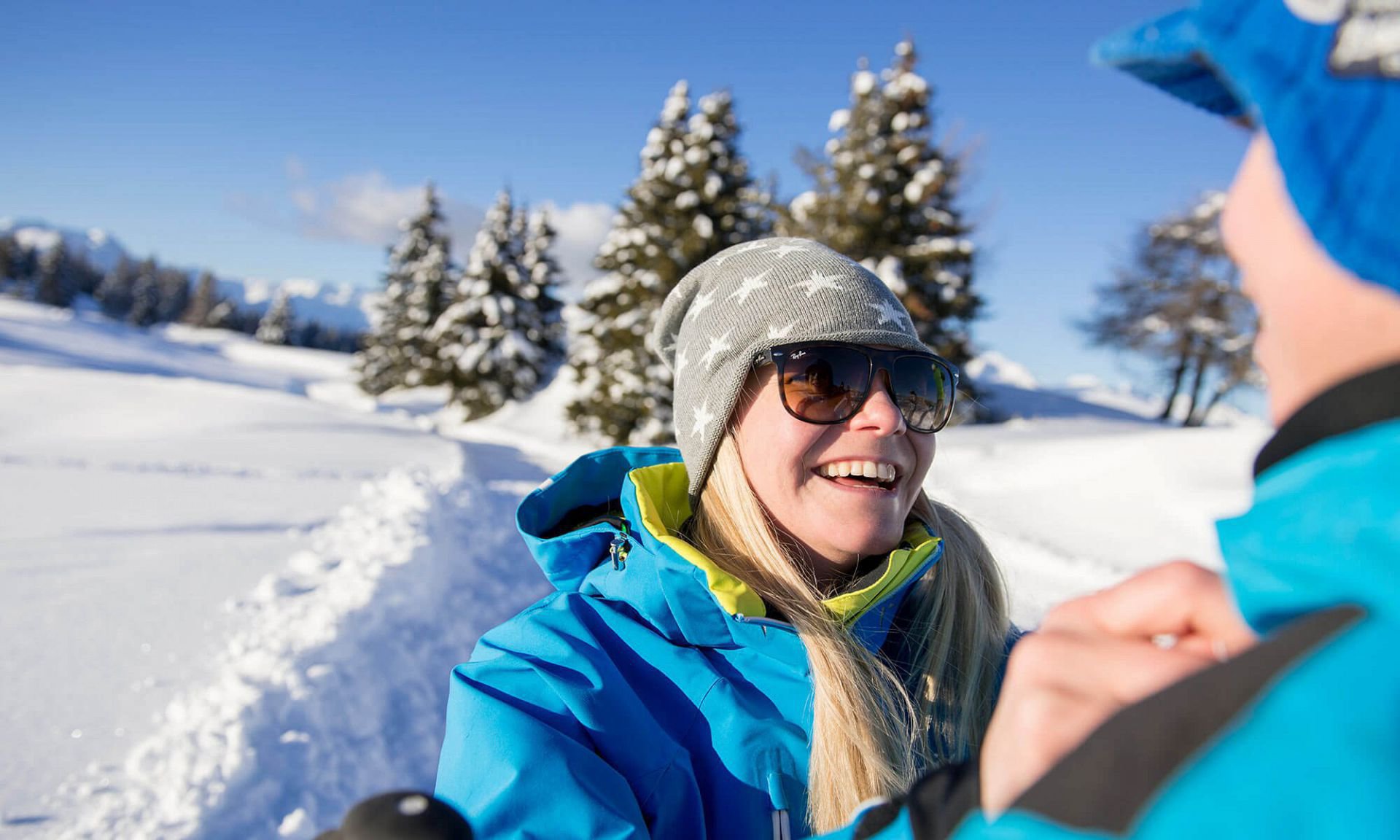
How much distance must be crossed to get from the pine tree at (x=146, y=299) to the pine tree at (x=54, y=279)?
19.1 ft

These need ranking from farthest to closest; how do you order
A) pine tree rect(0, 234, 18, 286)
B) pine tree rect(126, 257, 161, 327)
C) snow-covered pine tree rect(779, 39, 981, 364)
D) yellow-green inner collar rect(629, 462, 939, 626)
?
pine tree rect(126, 257, 161, 327), pine tree rect(0, 234, 18, 286), snow-covered pine tree rect(779, 39, 981, 364), yellow-green inner collar rect(629, 462, 939, 626)

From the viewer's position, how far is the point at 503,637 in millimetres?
1688

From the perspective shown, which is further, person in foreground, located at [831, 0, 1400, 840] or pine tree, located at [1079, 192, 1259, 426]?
pine tree, located at [1079, 192, 1259, 426]

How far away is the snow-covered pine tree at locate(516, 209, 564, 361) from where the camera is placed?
30906mm

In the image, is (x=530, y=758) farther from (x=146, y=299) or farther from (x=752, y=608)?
(x=146, y=299)

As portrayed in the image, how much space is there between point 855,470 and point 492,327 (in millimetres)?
29020

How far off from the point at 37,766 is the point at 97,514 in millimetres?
3979

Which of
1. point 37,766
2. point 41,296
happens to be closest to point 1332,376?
point 37,766

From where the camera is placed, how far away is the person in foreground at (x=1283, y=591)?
466mm

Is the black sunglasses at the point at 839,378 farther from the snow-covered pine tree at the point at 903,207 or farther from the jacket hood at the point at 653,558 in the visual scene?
the snow-covered pine tree at the point at 903,207

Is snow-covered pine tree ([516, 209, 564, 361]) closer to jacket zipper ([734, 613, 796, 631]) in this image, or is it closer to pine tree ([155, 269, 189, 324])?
jacket zipper ([734, 613, 796, 631])

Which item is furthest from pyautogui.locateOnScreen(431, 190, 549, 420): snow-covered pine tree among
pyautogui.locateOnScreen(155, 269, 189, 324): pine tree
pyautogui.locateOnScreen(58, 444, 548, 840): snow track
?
pyautogui.locateOnScreen(155, 269, 189, 324): pine tree

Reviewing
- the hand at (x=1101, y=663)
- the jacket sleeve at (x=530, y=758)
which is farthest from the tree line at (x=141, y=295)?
the hand at (x=1101, y=663)

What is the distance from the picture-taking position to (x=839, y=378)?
1979 mm
